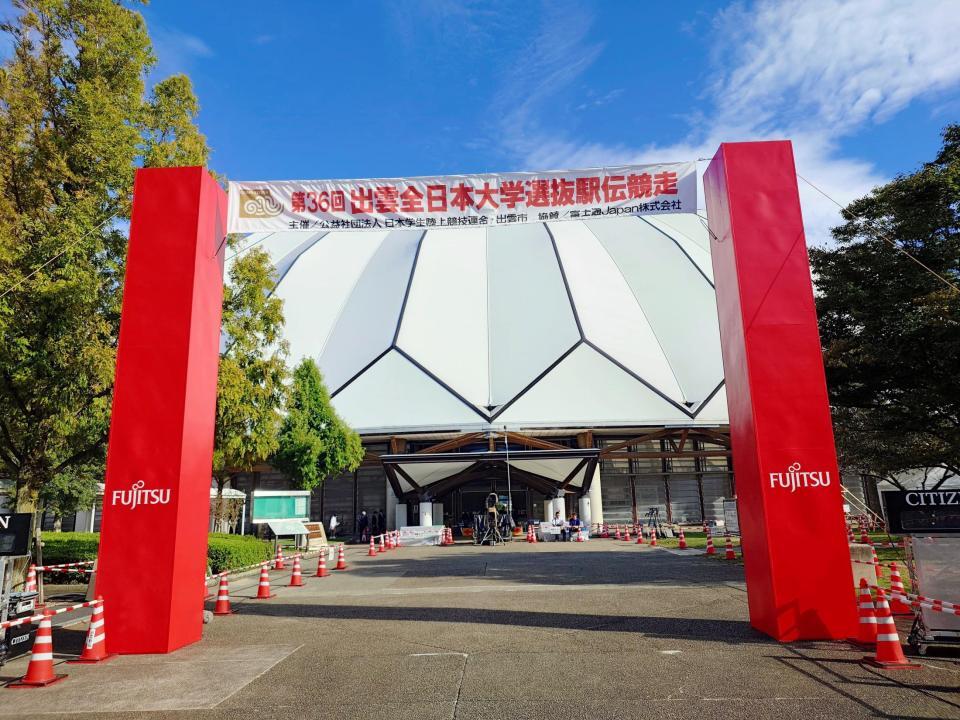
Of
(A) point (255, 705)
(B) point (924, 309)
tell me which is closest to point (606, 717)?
(A) point (255, 705)

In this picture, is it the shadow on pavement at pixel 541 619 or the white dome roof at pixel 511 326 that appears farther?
the white dome roof at pixel 511 326

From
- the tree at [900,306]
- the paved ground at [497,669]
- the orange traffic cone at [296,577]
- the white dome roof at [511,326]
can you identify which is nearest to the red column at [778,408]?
the paved ground at [497,669]

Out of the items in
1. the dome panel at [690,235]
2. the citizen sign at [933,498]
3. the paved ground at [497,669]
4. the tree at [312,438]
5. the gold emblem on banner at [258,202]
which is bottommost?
the paved ground at [497,669]

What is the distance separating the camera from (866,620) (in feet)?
24.6

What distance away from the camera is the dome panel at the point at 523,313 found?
3391cm

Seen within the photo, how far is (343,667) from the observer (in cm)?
684

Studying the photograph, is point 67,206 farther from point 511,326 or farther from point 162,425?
point 511,326

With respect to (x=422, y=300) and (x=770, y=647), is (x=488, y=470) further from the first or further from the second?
(x=770, y=647)

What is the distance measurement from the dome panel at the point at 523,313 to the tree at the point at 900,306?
17.4 metres

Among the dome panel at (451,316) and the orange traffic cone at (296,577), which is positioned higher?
the dome panel at (451,316)

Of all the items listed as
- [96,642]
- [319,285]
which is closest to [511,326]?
[319,285]

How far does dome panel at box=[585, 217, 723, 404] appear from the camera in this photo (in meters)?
34.5

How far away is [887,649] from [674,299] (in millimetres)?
32287

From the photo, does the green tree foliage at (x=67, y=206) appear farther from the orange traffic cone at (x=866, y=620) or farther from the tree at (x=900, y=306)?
the tree at (x=900, y=306)
